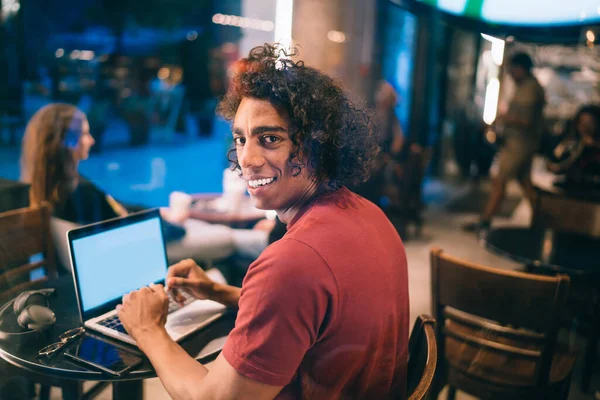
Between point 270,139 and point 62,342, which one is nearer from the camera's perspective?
point 270,139

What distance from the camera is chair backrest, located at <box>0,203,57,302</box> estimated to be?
174 centimetres

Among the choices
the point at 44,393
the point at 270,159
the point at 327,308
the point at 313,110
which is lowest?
the point at 44,393

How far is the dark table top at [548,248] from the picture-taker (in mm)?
2170

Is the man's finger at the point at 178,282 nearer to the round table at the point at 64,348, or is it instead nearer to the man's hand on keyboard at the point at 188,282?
the man's hand on keyboard at the point at 188,282

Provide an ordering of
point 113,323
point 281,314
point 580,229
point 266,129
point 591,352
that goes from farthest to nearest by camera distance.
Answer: point 580,229 < point 591,352 < point 113,323 < point 266,129 < point 281,314

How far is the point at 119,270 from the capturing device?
1343 millimetres

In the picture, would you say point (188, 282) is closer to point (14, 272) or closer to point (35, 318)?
point (35, 318)

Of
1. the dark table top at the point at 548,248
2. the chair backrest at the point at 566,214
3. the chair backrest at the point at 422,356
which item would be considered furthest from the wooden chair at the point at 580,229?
the chair backrest at the point at 422,356

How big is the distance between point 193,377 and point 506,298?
1.03 metres

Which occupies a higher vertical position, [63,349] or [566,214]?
[566,214]

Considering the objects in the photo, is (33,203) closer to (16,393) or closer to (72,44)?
(16,393)

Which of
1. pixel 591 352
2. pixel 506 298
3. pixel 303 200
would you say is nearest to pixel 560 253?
pixel 591 352

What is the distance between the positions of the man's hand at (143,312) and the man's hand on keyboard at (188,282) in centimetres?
13

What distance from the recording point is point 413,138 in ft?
17.7
